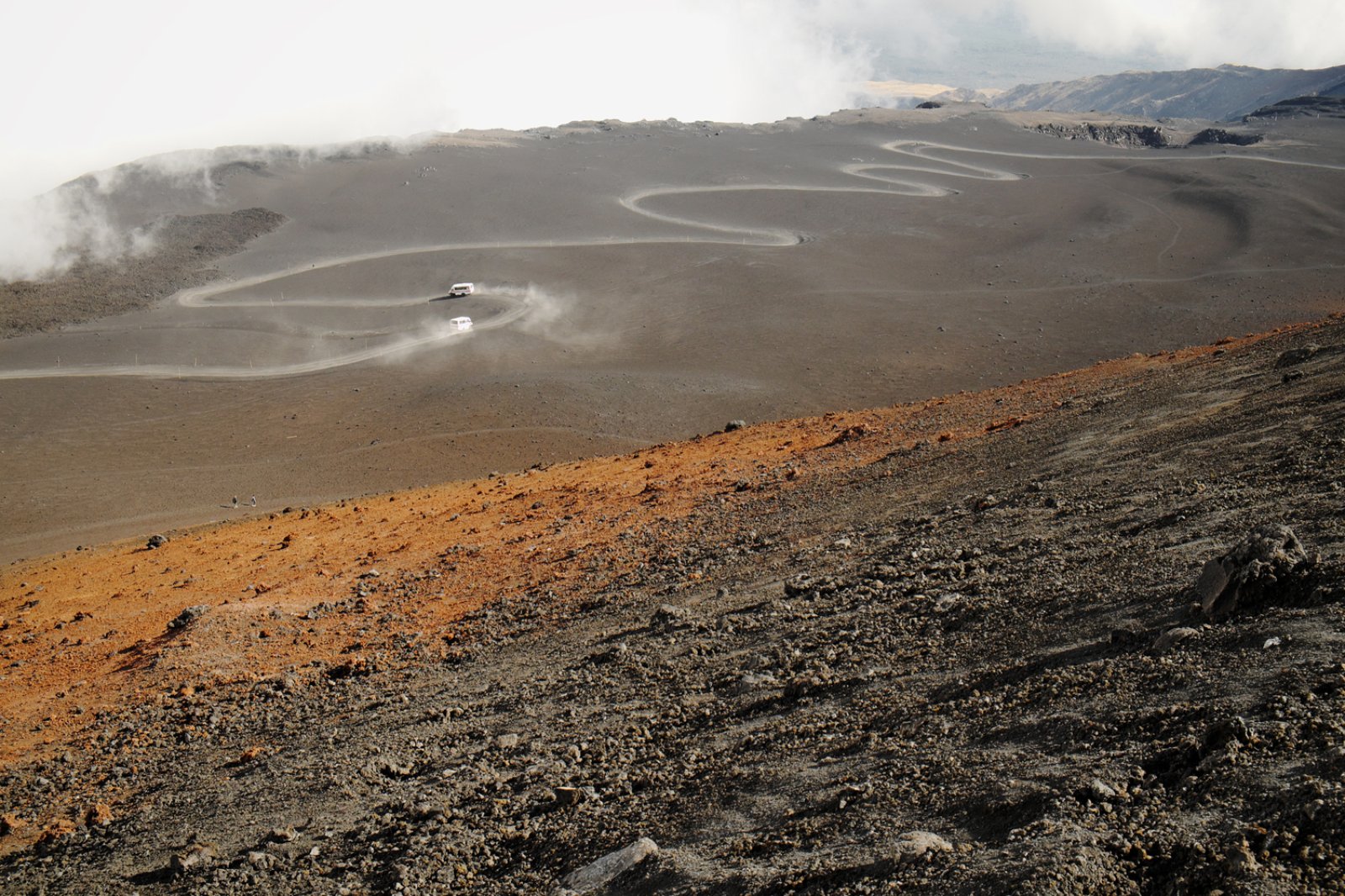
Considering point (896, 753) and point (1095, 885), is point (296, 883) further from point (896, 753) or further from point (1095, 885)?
point (1095, 885)

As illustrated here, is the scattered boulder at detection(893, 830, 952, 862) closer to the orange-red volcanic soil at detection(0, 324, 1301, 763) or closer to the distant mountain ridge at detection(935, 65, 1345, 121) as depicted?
the orange-red volcanic soil at detection(0, 324, 1301, 763)

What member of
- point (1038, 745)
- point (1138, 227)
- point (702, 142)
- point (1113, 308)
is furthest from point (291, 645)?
point (702, 142)

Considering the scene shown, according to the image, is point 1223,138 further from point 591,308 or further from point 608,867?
point 608,867

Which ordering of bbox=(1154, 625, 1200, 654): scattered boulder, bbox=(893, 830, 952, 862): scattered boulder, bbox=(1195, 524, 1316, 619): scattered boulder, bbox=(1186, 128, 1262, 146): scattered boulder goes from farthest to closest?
bbox=(1186, 128, 1262, 146): scattered boulder, bbox=(1195, 524, 1316, 619): scattered boulder, bbox=(1154, 625, 1200, 654): scattered boulder, bbox=(893, 830, 952, 862): scattered boulder

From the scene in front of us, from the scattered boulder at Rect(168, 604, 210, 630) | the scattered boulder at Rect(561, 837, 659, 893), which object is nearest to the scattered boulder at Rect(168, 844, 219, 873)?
the scattered boulder at Rect(561, 837, 659, 893)

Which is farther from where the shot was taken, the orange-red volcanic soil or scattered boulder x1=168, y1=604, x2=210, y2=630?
scattered boulder x1=168, y1=604, x2=210, y2=630

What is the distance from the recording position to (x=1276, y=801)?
3.73 metres

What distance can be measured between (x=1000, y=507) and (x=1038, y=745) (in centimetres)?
401

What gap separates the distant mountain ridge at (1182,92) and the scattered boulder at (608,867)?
108 meters

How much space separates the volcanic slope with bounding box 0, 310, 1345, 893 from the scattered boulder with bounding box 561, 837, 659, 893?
3cm

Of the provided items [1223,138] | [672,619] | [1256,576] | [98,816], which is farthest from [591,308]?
[1223,138]

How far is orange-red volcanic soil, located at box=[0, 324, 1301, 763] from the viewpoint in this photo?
30.7 feet

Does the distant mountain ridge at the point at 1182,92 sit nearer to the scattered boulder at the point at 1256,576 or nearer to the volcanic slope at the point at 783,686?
the volcanic slope at the point at 783,686

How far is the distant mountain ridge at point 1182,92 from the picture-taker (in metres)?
111
